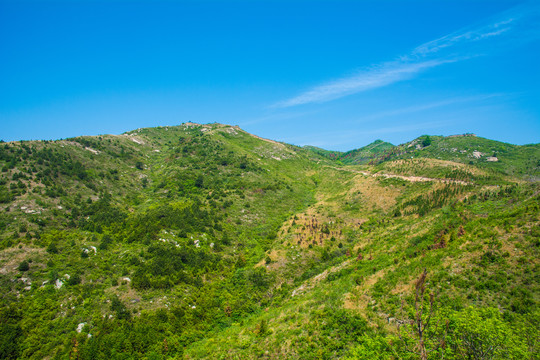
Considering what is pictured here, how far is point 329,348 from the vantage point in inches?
533

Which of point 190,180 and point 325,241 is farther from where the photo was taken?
point 190,180

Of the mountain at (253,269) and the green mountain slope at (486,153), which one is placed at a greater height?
the green mountain slope at (486,153)

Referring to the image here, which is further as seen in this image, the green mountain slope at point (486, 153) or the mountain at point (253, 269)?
the green mountain slope at point (486, 153)

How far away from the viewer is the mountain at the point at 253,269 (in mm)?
12633

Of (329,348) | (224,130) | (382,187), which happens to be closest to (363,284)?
(329,348)

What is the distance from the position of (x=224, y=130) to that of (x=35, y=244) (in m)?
87.5

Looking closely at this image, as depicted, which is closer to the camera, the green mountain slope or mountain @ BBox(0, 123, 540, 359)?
mountain @ BBox(0, 123, 540, 359)

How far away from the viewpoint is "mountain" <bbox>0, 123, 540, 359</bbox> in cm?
1263

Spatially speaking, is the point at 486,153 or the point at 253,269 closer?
the point at 253,269

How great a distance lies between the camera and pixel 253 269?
27.2 metres

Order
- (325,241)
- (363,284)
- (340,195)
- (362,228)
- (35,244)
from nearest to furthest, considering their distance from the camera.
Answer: (363,284), (35,244), (325,241), (362,228), (340,195)

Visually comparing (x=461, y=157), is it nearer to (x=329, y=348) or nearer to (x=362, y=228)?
(x=362, y=228)

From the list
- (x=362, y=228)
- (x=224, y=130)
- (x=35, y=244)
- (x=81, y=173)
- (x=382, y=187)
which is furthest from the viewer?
(x=224, y=130)

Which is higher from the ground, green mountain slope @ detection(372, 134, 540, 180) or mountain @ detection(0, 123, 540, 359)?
green mountain slope @ detection(372, 134, 540, 180)
